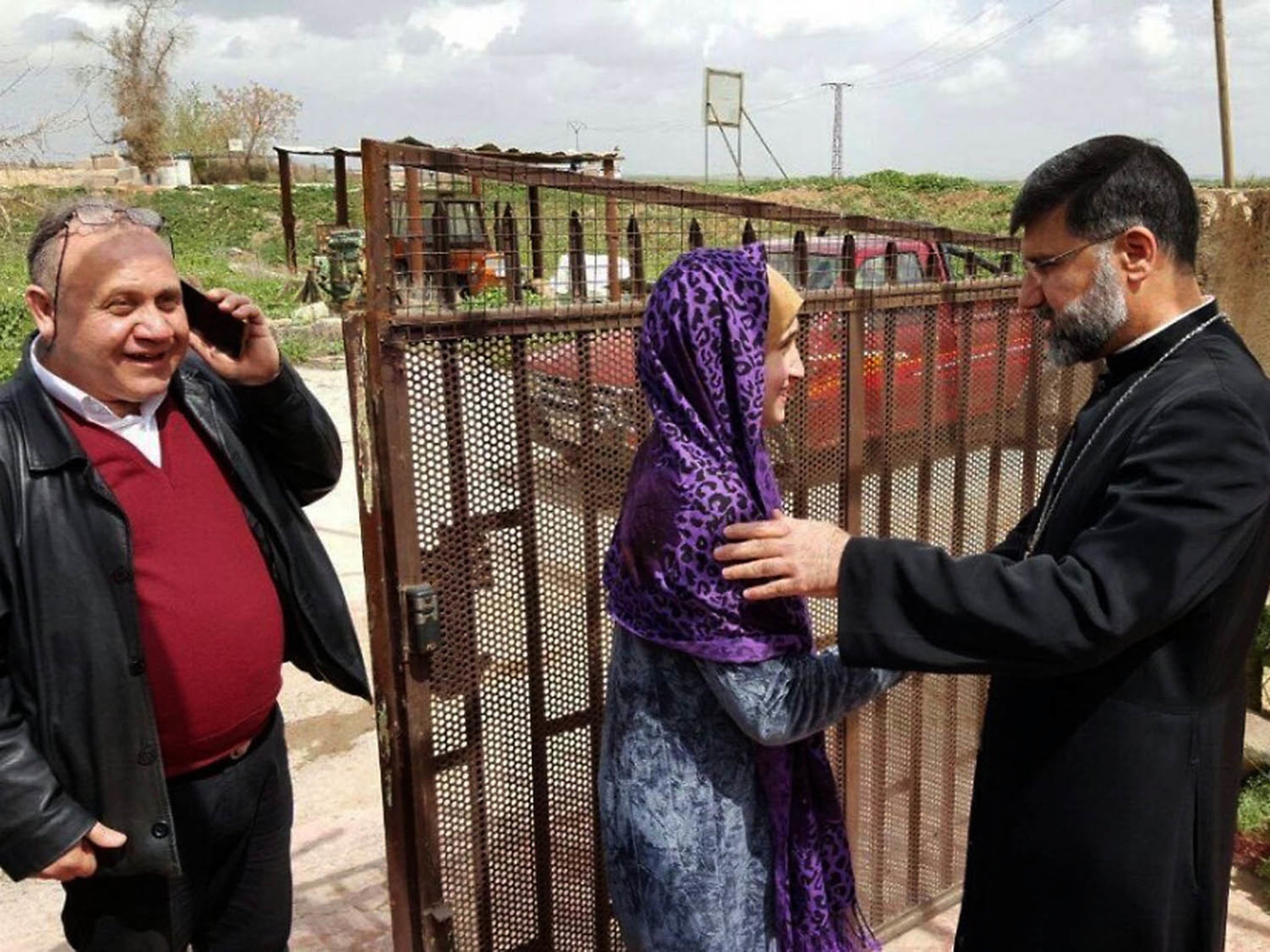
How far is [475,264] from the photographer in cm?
234

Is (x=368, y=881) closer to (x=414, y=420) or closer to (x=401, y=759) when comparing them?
(x=401, y=759)

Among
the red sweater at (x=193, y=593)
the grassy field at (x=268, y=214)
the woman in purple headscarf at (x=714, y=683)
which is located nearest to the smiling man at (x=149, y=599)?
the red sweater at (x=193, y=593)

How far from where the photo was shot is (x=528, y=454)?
87.1 inches

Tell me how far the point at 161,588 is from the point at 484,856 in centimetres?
91

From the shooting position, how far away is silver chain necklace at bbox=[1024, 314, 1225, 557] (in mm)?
1746

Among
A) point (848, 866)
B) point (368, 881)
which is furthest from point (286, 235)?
point (848, 866)

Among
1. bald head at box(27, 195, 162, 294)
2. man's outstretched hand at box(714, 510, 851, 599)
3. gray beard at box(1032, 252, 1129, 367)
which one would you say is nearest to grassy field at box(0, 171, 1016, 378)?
bald head at box(27, 195, 162, 294)

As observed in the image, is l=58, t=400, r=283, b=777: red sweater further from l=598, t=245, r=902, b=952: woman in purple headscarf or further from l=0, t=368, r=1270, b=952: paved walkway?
l=0, t=368, r=1270, b=952: paved walkway

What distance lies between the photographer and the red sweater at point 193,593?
79.9 inches

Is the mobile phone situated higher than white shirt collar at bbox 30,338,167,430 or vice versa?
the mobile phone

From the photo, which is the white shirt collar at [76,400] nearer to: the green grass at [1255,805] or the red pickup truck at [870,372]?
the red pickup truck at [870,372]

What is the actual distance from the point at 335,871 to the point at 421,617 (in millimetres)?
1895

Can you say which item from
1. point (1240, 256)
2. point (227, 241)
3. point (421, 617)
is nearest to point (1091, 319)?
point (421, 617)

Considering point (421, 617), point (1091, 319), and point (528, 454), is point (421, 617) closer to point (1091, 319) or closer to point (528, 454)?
point (528, 454)
